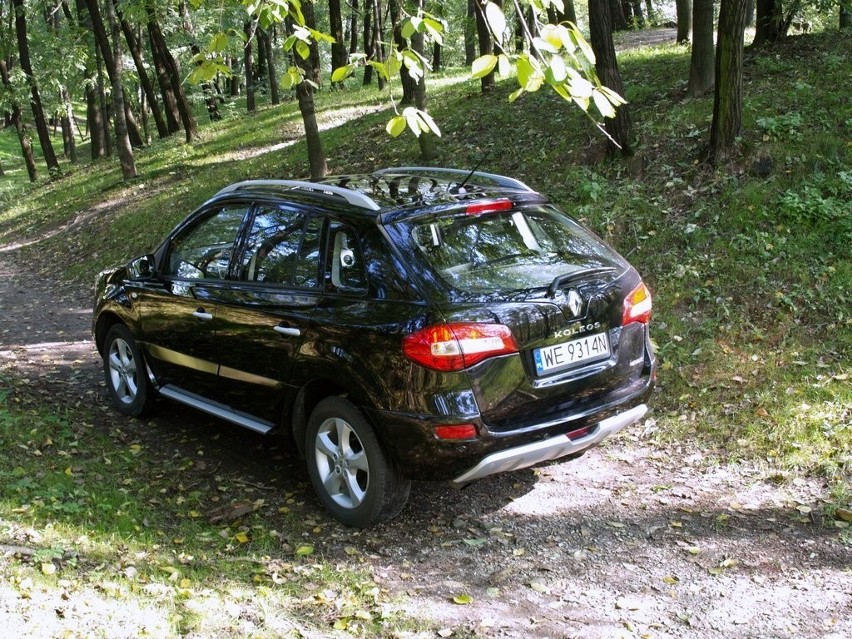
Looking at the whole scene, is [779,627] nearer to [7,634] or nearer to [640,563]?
[640,563]

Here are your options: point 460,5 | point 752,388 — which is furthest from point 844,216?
point 460,5

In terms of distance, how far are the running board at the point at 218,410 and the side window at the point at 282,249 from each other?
911 mm

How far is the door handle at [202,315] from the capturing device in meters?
5.43

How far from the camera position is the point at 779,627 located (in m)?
3.62

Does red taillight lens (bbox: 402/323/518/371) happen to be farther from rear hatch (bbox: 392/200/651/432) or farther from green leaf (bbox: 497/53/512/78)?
green leaf (bbox: 497/53/512/78)

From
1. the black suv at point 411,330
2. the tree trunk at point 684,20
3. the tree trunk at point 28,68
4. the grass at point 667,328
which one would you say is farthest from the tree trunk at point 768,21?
the tree trunk at point 28,68

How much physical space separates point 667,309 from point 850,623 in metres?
4.02

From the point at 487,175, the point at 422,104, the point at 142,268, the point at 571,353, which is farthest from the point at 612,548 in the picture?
the point at 422,104

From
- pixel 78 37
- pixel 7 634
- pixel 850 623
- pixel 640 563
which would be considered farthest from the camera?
pixel 78 37

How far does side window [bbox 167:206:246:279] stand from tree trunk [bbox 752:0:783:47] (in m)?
10.0

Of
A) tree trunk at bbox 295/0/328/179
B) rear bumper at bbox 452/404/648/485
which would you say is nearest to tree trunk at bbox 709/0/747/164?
rear bumper at bbox 452/404/648/485

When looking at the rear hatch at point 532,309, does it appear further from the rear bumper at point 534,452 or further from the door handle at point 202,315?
the door handle at point 202,315

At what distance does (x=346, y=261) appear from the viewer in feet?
15.1

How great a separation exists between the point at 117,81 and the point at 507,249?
57.6 ft
